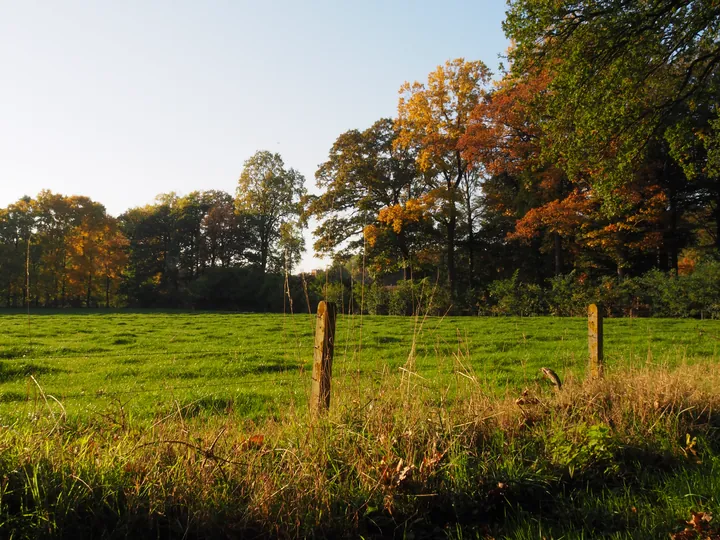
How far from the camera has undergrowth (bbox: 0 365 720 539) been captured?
3.20 m

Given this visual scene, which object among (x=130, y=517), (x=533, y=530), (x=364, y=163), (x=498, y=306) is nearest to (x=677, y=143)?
(x=498, y=306)

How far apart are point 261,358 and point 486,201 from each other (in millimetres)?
25462

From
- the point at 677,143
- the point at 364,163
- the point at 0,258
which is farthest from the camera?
the point at 0,258

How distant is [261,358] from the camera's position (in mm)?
10828

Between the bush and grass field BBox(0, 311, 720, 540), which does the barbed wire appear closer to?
grass field BBox(0, 311, 720, 540)

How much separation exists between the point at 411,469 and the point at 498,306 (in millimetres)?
23384

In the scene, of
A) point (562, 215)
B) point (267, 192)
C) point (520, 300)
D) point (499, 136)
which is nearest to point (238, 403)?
point (520, 300)

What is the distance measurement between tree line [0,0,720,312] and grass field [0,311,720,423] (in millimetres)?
1391

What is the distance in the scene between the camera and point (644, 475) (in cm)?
415

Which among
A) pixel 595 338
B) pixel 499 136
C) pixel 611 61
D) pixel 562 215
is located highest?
pixel 499 136

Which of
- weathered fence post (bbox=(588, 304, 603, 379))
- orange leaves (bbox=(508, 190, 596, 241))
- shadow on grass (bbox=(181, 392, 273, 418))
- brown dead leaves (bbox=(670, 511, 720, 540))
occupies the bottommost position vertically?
shadow on grass (bbox=(181, 392, 273, 418))

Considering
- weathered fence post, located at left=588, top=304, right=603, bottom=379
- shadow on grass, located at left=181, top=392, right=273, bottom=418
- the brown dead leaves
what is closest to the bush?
weathered fence post, located at left=588, top=304, right=603, bottom=379

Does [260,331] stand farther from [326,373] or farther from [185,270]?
[185,270]

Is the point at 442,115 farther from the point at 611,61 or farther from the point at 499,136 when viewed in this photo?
the point at 611,61
